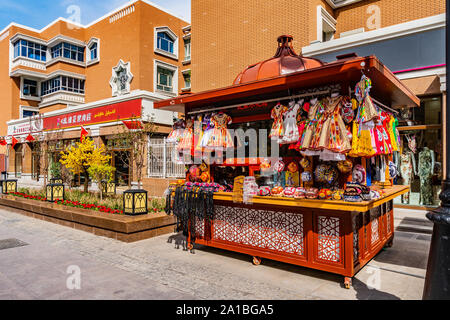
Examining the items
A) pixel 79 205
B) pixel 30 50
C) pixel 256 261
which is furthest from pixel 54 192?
pixel 30 50

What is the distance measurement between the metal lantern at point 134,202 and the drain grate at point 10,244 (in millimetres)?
2394

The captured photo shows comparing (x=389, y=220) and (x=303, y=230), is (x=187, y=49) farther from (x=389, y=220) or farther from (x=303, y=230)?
(x=303, y=230)

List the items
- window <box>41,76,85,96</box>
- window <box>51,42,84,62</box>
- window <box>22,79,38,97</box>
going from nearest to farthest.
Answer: window <box>41,76,85,96</box> < window <box>51,42,84,62</box> < window <box>22,79,38,97</box>

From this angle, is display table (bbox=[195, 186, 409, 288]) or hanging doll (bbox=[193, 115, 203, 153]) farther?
hanging doll (bbox=[193, 115, 203, 153])

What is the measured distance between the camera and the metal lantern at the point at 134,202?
790 centimetres

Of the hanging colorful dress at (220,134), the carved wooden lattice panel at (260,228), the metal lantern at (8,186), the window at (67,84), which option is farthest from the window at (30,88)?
the carved wooden lattice panel at (260,228)

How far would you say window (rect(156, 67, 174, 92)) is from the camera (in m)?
24.8

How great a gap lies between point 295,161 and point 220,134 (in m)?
1.62

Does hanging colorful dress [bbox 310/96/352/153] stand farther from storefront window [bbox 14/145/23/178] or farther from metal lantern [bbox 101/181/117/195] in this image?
storefront window [bbox 14/145/23/178]

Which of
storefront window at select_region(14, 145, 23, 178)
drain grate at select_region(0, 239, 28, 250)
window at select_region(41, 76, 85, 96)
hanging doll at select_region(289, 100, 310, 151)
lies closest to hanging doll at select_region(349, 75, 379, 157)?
hanging doll at select_region(289, 100, 310, 151)

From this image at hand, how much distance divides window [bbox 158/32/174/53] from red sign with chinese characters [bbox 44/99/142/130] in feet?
27.6

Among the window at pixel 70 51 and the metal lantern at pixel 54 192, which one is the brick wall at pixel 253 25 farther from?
the window at pixel 70 51
